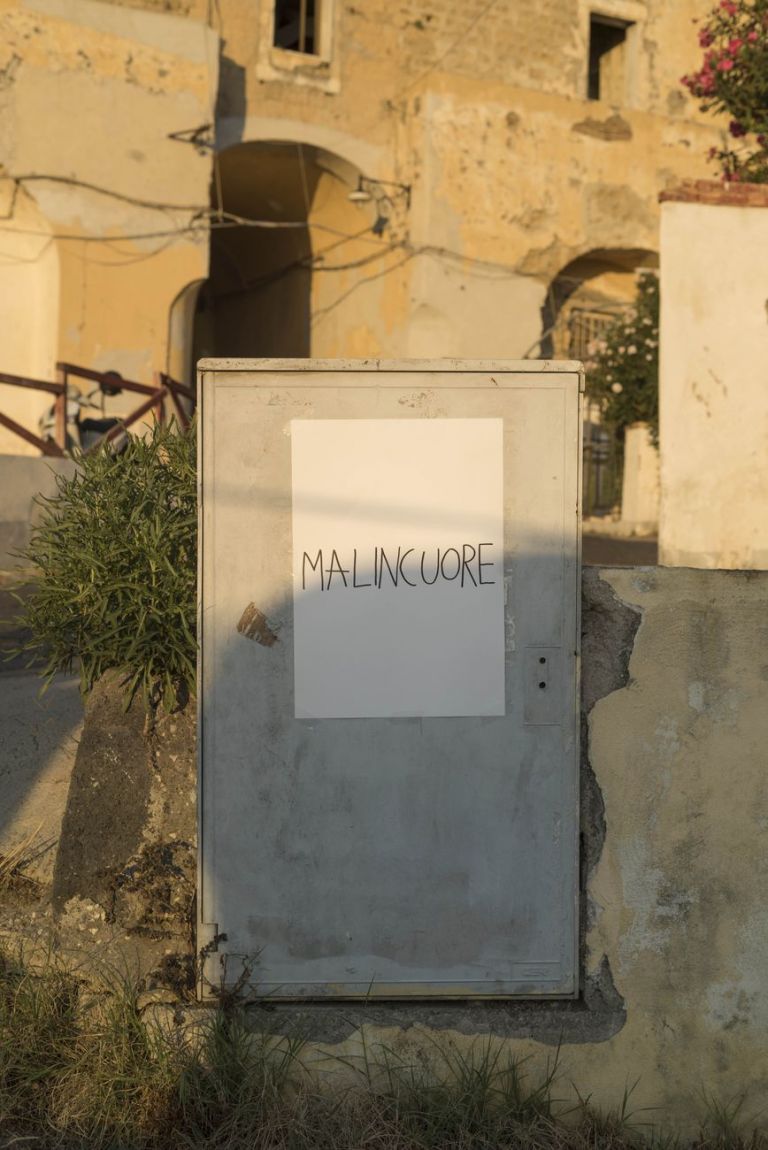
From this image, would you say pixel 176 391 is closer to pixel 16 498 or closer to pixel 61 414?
pixel 61 414

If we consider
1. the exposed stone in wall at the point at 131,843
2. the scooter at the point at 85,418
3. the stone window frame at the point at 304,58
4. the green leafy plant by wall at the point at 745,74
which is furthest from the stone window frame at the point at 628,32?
the exposed stone in wall at the point at 131,843

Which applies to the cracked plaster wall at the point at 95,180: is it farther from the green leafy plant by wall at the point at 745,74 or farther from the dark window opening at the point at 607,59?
the dark window opening at the point at 607,59

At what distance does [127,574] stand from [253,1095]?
1283mm

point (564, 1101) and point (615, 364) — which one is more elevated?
point (615, 364)

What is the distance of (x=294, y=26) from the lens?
13.5 meters

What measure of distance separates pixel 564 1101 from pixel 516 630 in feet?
3.35

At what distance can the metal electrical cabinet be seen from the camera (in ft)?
8.79

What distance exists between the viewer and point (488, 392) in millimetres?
2674

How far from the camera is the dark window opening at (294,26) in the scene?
1331 cm

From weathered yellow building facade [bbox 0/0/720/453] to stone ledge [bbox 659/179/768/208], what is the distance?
5.69 metres

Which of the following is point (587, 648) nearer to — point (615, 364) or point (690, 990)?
point (690, 990)

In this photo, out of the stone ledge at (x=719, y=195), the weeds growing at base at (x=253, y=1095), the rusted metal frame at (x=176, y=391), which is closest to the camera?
the weeds growing at base at (x=253, y=1095)

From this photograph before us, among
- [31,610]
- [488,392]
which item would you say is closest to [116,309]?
[31,610]

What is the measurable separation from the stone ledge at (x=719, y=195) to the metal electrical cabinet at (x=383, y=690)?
535 centimetres
